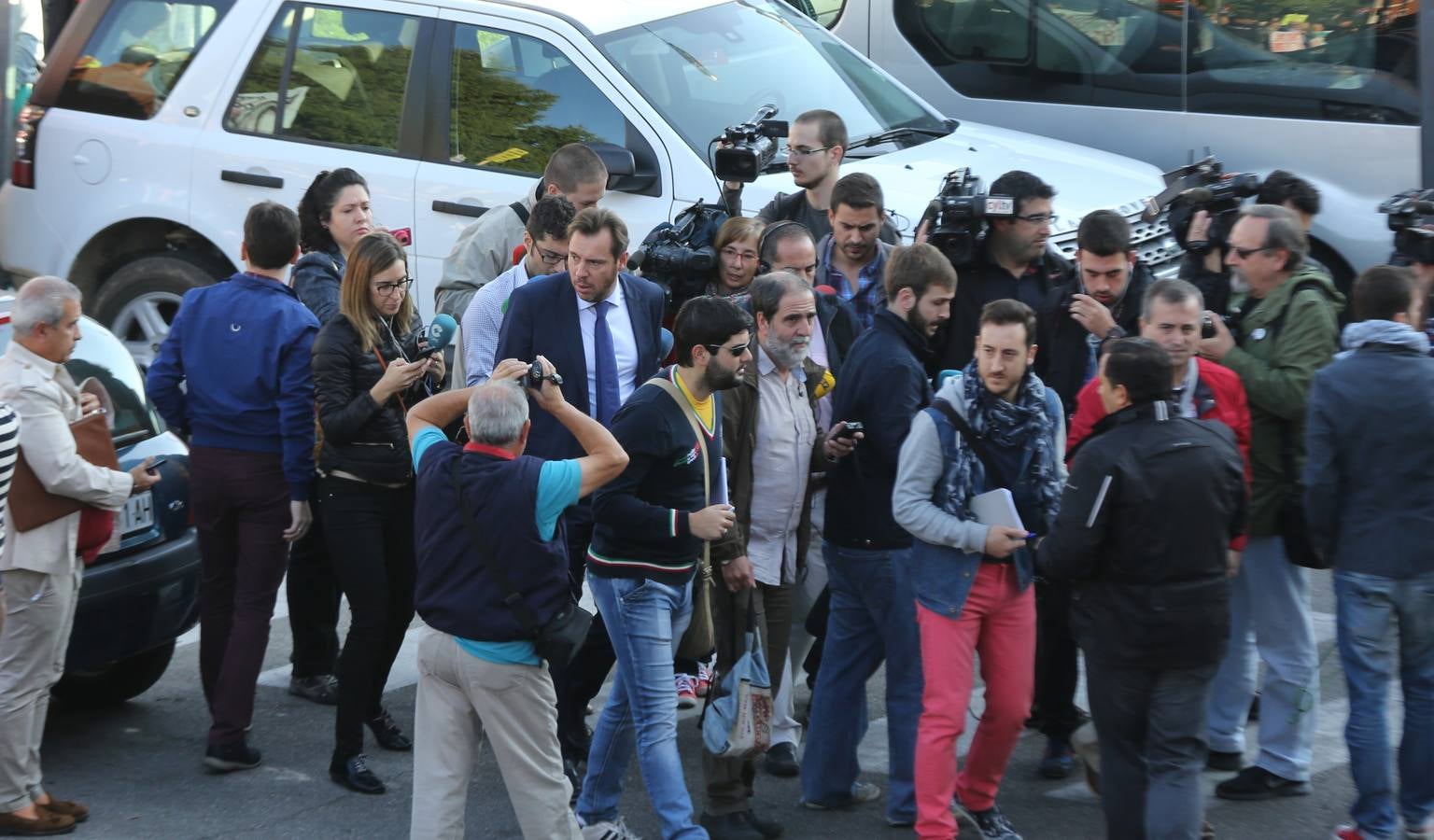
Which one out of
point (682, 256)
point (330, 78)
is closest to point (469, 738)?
point (682, 256)

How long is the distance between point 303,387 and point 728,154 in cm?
209

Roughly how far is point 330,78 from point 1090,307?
4.56m

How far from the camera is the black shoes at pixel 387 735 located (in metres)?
6.16

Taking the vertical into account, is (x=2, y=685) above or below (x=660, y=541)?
below

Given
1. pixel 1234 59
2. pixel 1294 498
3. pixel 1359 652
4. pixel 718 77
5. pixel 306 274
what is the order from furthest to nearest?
1. pixel 1234 59
2. pixel 718 77
3. pixel 306 274
4. pixel 1294 498
5. pixel 1359 652

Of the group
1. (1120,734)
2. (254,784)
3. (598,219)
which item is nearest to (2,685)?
(254,784)

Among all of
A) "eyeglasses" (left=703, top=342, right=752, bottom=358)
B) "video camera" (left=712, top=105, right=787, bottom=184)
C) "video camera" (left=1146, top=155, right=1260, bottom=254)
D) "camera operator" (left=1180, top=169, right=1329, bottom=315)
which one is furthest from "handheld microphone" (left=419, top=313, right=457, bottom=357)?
"video camera" (left=1146, top=155, right=1260, bottom=254)

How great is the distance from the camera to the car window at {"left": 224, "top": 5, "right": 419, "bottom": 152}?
867cm

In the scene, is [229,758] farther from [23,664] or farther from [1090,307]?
[1090,307]

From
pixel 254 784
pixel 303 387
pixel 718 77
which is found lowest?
pixel 254 784

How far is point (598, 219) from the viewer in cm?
572

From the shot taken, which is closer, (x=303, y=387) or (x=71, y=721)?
(x=303, y=387)

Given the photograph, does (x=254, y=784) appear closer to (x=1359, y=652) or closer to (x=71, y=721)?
(x=71, y=721)

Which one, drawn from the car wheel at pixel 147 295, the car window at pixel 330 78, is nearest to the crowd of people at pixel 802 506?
the car window at pixel 330 78
